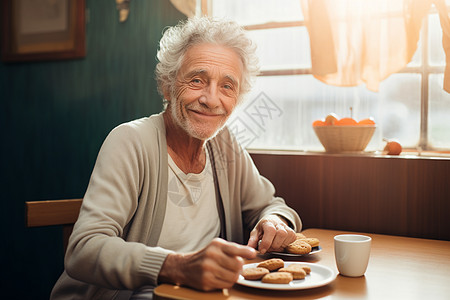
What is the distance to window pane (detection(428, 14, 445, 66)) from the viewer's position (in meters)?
1.89

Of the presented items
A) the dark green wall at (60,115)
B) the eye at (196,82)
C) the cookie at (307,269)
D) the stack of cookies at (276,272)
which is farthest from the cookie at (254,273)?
the dark green wall at (60,115)

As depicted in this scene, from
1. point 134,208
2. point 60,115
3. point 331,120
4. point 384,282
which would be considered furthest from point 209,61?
point 60,115

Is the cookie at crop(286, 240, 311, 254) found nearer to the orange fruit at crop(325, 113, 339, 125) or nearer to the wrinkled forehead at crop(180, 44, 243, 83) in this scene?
the wrinkled forehead at crop(180, 44, 243, 83)

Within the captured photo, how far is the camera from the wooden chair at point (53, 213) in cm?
155

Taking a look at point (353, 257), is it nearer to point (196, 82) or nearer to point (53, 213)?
point (196, 82)

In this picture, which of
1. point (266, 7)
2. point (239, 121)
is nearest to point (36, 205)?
point (239, 121)

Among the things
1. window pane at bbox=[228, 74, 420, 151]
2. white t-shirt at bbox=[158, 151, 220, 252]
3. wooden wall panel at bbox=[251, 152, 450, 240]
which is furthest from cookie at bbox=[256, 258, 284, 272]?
window pane at bbox=[228, 74, 420, 151]

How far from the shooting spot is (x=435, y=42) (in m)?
1.90

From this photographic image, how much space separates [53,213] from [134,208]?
43 cm

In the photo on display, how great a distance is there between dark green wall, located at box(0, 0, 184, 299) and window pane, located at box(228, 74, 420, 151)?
1.94ft

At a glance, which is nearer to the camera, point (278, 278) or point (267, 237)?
point (278, 278)

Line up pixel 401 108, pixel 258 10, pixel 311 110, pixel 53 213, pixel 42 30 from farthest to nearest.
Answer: pixel 42 30 → pixel 258 10 → pixel 311 110 → pixel 401 108 → pixel 53 213

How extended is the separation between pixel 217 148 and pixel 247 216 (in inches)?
12.0

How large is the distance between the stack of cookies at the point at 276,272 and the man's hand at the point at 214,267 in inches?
2.3
